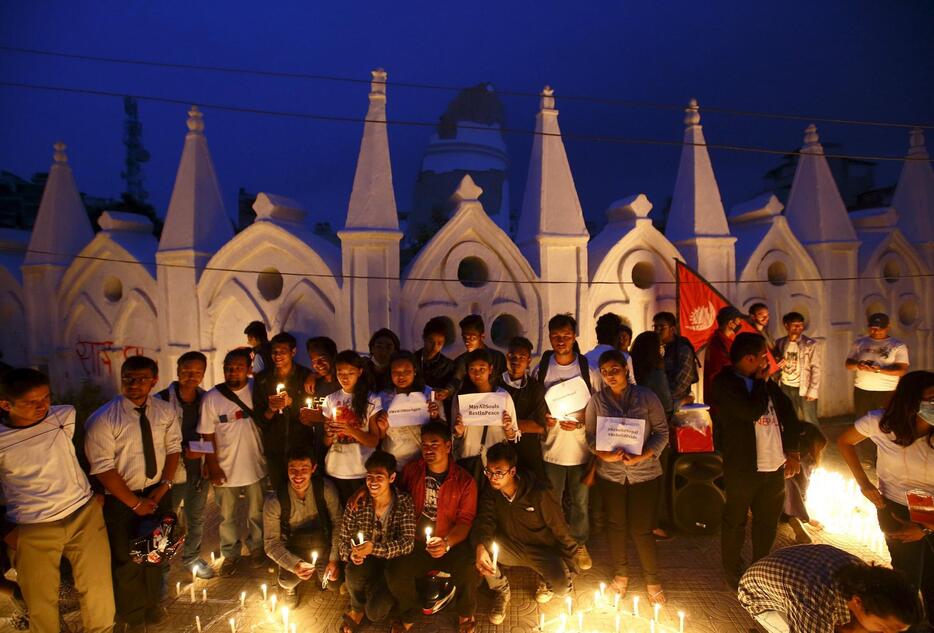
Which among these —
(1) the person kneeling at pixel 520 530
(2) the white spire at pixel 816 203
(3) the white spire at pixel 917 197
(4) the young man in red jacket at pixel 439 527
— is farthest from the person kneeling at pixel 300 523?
(3) the white spire at pixel 917 197

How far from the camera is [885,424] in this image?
360 cm

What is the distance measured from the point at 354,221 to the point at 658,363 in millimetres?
5813

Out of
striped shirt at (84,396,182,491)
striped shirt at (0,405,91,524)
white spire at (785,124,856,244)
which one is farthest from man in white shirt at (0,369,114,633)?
white spire at (785,124,856,244)

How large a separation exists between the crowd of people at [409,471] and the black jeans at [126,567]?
0.02m

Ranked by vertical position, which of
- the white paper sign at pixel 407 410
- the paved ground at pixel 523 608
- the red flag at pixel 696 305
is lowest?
the paved ground at pixel 523 608

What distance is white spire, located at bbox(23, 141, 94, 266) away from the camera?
449 inches

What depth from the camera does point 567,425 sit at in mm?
4719

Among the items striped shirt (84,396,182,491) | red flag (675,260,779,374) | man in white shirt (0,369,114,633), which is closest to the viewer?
man in white shirt (0,369,114,633)

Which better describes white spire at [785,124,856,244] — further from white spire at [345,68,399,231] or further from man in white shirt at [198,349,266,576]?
man in white shirt at [198,349,266,576]

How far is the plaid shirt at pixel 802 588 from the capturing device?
2.77m

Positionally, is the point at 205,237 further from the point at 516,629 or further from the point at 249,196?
the point at 516,629

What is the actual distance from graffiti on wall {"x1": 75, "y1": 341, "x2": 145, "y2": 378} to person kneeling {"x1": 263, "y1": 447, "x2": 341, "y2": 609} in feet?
26.5

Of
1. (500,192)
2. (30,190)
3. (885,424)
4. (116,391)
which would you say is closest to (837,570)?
(885,424)

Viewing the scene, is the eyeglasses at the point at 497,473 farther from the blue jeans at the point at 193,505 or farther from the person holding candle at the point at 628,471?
the blue jeans at the point at 193,505
